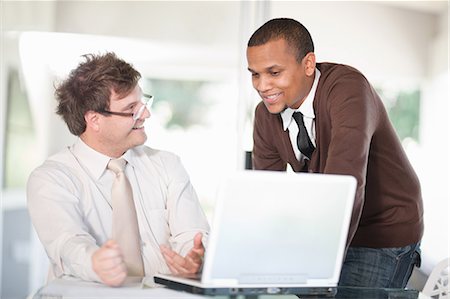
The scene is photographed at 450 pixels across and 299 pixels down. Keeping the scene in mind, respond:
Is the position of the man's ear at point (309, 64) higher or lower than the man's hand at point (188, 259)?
higher

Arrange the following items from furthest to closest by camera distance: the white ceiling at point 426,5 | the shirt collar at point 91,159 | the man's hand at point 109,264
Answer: the white ceiling at point 426,5
the shirt collar at point 91,159
the man's hand at point 109,264

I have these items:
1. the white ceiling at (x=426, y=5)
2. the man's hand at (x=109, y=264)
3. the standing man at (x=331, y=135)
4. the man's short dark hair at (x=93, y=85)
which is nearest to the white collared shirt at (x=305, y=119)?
the standing man at (x=331, y=135)

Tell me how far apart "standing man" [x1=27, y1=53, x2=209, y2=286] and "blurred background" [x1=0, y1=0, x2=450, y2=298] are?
6.94 feet

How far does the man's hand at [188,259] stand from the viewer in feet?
7.27

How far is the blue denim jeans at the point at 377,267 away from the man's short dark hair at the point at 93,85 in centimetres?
81

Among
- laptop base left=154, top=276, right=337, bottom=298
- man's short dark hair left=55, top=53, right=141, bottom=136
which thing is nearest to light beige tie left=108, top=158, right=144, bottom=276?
man's short dark hair left=55, top=53, right=141, bottom=136

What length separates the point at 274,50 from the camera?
247cm

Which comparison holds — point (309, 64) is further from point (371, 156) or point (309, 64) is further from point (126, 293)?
point (126, 293)

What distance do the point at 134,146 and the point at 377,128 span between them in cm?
68

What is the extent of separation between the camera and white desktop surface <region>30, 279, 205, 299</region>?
1.94 metres

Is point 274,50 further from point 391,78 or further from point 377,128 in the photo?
point 391,78

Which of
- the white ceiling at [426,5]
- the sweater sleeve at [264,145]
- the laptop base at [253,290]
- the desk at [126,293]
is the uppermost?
the white ceiling at [426,5]

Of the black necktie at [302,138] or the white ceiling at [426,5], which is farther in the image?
the white ceiling at [426,5]

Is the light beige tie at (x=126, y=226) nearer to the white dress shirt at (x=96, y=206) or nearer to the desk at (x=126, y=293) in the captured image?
the white dress shirt at (x=96, y=206)
